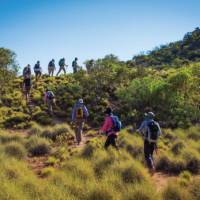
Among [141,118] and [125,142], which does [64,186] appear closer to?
[125,142]

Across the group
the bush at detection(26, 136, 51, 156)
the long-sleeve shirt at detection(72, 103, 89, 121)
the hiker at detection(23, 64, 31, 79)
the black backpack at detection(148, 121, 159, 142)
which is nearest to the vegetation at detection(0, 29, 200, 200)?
the bush at detection(26, 136, 51, 156)

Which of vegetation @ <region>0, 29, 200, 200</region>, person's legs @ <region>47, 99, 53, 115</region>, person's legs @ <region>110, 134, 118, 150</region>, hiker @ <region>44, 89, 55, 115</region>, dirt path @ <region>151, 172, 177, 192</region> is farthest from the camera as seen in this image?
person's legs @ <region>47, 99, 53, 115</region>

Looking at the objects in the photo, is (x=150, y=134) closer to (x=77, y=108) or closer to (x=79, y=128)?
(x=77, y=108)

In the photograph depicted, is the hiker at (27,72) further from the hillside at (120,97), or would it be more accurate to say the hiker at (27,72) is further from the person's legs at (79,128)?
the person's legs at (79,128)

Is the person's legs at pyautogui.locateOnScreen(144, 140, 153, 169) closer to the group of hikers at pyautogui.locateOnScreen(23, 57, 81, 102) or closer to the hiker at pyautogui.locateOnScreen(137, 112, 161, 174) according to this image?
the hiker at pyautogui.locateOnScreen(137, 112, 161, 174)

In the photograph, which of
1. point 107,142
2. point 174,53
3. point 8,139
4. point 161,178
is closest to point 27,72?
point 8,139

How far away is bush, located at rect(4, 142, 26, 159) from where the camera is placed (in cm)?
1775

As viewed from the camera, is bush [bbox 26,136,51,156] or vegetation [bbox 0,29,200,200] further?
bush [bbox 26,136,51,156]

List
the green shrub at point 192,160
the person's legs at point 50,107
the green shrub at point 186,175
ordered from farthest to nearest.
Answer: the person's legs at point 50,107, the green shrub at point 192,160, the green shrub at point 186,175

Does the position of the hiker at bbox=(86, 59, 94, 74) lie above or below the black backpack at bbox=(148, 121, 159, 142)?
above

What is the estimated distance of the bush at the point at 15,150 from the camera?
58.2ft

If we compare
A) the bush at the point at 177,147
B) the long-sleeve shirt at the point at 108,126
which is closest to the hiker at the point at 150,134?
the long-sleeve shirt at the point at 108,126

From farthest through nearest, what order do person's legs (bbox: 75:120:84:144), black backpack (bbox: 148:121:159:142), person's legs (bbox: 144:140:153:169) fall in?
1. person's legs (bbox: 75:120:84:144)
2. person's legs (bbox: 144:140:153:169)
3. black backpack (bbox: 148:121:159:142)

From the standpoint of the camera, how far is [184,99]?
27.8 meters
